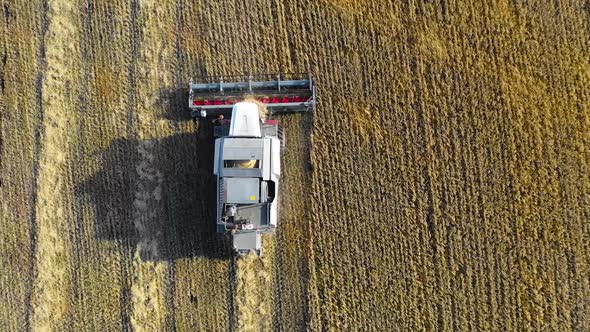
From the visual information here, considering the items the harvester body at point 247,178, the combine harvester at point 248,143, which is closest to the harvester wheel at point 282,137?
the combine harvester at point 248,143

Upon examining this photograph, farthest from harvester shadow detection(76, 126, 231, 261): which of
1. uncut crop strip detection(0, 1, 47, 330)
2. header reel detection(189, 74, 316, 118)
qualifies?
uncut crop strip detection(0, 1, 47, 330)

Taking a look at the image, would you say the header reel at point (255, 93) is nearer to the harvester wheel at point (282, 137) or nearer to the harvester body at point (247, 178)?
the harvester wheel at point (282, 137)

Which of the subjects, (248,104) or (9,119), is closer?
(248,104)

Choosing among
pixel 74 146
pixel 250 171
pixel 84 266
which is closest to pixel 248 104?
pixel 250 171

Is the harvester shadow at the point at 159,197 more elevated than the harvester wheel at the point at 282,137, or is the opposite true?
the harvester wheel at the point at 282,137

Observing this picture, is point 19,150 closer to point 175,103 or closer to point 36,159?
point 36,159

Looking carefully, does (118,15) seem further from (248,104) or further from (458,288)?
(458,288)
